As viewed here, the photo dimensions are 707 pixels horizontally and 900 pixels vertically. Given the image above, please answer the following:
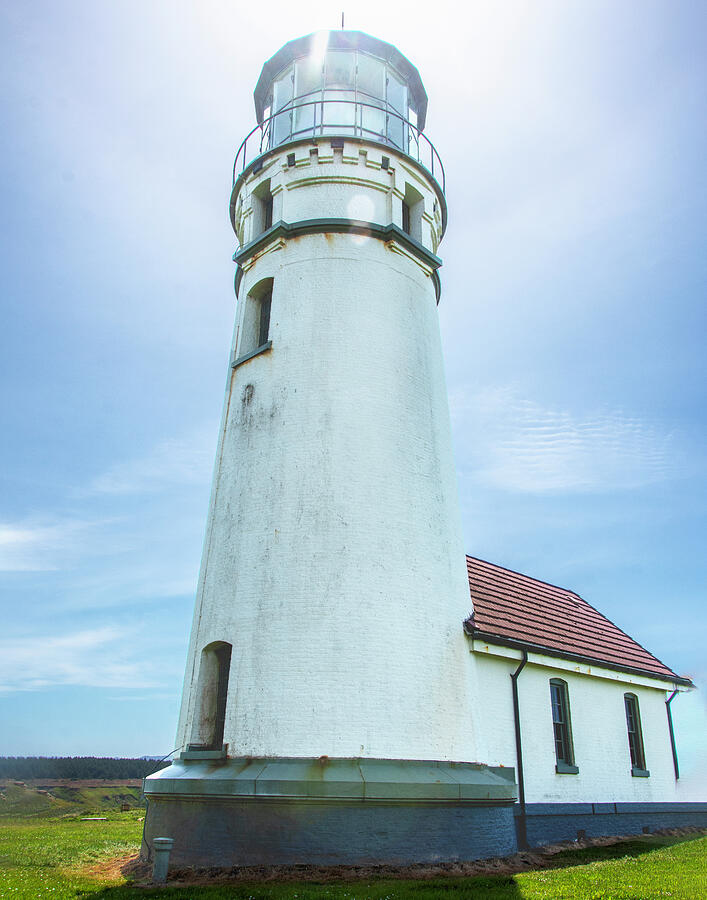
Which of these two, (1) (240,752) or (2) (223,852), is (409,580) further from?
(2) (223,852)

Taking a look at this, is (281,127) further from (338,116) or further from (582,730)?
(582,730)

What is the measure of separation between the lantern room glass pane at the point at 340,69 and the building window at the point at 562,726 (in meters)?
14.6

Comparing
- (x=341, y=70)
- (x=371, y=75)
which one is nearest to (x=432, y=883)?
(x=371, y=75)

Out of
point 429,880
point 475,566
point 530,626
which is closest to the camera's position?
point 429,880

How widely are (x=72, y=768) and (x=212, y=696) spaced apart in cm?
5160

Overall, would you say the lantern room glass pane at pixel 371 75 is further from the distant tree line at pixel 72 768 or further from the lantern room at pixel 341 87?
the distant tree line at pixel 72 768

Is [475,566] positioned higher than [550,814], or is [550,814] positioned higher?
[475,566]

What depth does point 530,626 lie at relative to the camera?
15922 mm

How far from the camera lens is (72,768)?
180 ft

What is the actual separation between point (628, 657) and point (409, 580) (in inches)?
401

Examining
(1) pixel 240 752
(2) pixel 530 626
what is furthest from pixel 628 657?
(1) pixel 240 752

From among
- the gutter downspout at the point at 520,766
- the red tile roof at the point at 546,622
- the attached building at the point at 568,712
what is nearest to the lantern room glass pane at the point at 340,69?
the red tile roof at the point at 546,622

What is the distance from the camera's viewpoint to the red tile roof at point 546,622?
48.2ft

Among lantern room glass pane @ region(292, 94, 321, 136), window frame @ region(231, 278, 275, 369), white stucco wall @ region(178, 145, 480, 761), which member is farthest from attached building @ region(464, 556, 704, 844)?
lantern room glass pane @ region(292, 94, 321, 136)
